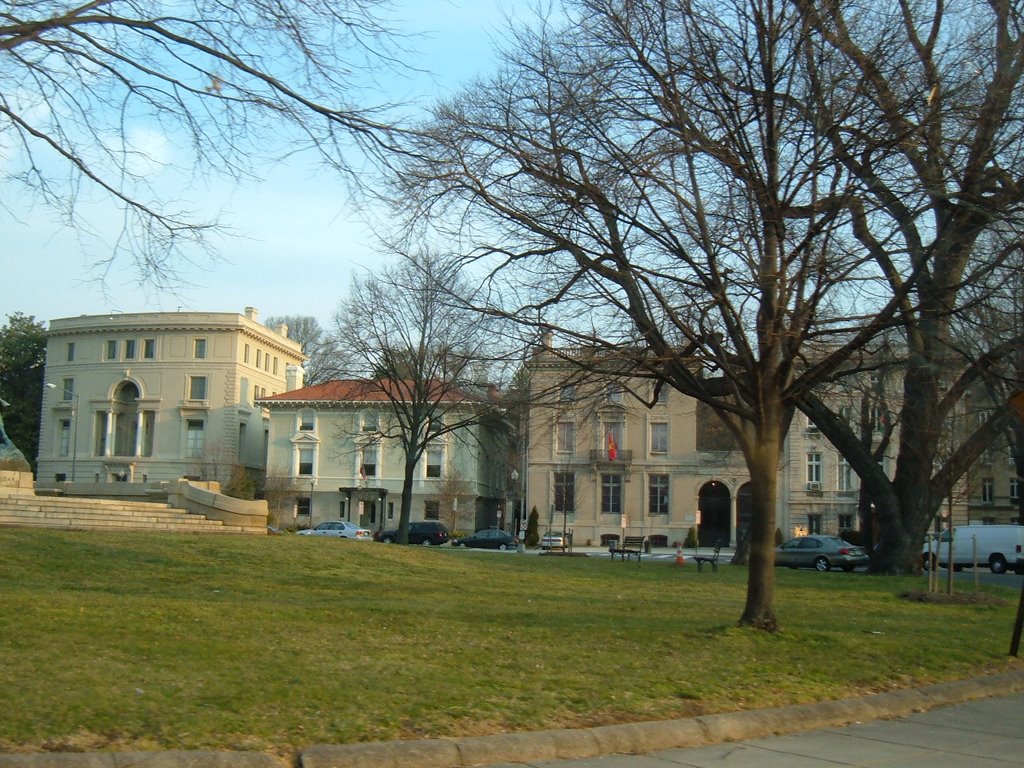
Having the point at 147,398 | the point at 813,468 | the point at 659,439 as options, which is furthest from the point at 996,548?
the point at 147,398

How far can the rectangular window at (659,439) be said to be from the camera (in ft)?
235

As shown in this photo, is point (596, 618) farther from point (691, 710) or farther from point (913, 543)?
point (913, 543)

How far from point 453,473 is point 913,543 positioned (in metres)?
45.9

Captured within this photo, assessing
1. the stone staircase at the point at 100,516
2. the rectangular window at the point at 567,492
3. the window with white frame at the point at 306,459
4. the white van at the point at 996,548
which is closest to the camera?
the stone staircase at the point at 100,516

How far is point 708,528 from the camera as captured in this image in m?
72.2

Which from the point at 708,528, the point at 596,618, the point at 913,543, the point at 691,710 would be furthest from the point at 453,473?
the point at 691,710

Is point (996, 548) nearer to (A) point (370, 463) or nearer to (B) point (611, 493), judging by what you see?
(B) point (611, 493)

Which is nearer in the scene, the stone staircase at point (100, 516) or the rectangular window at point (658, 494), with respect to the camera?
the stone staircase at point (100, 516)

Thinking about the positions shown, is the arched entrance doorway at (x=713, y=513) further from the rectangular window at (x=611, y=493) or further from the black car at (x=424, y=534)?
the black car at (x=424, y=534)

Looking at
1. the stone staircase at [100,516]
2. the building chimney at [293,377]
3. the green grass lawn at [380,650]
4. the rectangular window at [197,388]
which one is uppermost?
the building chimney at [293,377]

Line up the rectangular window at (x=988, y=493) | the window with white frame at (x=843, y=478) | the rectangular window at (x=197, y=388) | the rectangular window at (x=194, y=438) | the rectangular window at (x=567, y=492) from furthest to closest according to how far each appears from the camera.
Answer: the rectangular window at (x=197, y=388) → the rectangular window at (x=194, y=438) → the rectangular window at (x=567, y=492) → the rectangular window at (x=988, y=493) → the window with white frame at (x=843, y=478)

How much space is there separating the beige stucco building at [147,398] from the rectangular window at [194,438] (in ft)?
0.24

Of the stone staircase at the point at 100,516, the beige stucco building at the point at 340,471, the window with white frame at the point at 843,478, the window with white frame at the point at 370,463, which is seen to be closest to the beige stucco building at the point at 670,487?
the window with white frame at the point at 843,478

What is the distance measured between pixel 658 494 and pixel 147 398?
1483 inches
